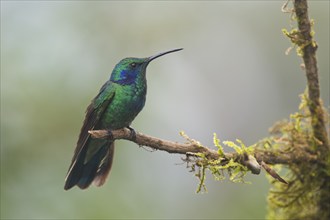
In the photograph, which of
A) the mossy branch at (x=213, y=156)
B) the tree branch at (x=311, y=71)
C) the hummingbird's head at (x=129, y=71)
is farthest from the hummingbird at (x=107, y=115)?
the tree branch at (x=311, y=71)

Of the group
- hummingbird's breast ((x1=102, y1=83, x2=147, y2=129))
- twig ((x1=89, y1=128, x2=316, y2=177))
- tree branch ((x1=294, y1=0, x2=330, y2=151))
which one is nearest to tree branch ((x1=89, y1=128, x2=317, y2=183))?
twig ((x1=89, y1=128, x2=316, y2=177))

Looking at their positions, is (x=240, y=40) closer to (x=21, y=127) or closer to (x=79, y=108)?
(x=79, y=108)

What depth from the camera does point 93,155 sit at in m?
4.16

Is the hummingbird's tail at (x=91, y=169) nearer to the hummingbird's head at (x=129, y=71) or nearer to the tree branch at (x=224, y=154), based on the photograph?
the hummingbird's head at (x=129, y=71)

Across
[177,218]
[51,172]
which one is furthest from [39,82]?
[177,218]

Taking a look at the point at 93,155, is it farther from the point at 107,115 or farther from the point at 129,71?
the point at 129,71

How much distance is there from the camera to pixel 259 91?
25.6 feet

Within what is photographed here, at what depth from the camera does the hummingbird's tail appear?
156 inches

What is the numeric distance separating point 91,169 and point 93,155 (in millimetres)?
127

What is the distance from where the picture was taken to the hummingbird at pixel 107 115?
394cm

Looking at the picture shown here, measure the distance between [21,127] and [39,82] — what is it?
54cm

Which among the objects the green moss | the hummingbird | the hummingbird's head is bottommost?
the green moss

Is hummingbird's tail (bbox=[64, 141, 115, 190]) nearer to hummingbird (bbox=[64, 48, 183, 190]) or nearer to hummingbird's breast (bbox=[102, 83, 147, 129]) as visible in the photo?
hummingbird (bbox=[64, 48, 183, 190])

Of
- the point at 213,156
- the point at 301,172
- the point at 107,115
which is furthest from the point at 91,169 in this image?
the point at 301,172
